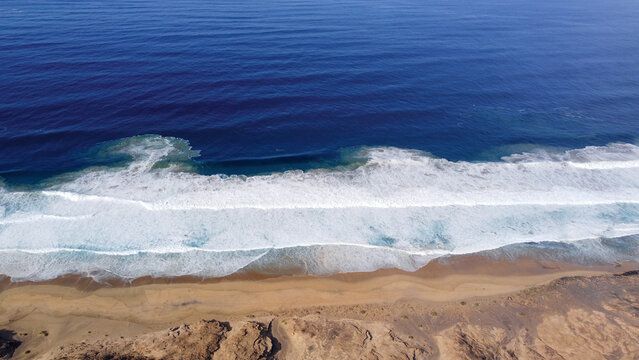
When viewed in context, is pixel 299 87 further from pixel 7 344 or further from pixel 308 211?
pixel 7 344

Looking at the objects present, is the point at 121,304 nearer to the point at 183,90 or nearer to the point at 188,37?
the point at 183,90

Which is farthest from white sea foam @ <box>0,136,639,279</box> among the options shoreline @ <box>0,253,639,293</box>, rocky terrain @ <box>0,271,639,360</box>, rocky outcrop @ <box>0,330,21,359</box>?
rocky terrain @ <box>0,271,639,360</box>

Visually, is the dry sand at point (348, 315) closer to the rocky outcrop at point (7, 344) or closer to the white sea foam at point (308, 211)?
the rocky outcrop at point (7, 344)

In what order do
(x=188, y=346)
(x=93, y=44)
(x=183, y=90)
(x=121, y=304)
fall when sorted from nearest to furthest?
1. (x=188, y=346)
2. (x=121, y=304)
3. (x=183, y=90)
4. (x=93, y=44)

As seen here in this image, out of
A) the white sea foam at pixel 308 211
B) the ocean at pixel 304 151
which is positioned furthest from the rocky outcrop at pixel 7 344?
the ocean at pixel 304 151

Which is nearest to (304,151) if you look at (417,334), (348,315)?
(348,315)

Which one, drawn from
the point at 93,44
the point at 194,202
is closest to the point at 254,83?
the point at 194,202

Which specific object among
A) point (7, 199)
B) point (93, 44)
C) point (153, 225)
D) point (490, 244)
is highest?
point (93, 44)
